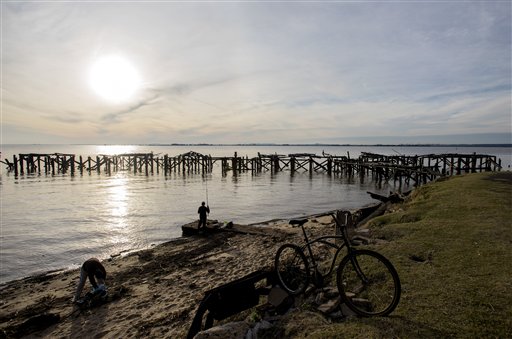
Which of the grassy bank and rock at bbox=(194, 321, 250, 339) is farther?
rock at bbox=(194, 321, 250, 339)

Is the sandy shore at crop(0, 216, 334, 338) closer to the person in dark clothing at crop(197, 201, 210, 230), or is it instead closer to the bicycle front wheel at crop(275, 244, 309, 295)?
the person in dark clothing at crop(197, 201, 210, 230)

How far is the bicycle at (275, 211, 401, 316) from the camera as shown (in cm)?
482

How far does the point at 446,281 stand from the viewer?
5.85 meters

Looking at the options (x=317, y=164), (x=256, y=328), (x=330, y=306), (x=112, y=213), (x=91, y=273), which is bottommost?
(x=112, y=213)

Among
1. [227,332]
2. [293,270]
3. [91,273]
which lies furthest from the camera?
[91,273]

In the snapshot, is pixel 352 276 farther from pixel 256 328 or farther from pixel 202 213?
pixel 202 213

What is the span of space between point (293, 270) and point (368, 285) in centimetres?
136

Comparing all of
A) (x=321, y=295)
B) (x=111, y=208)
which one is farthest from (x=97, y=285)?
(x=111, y=208)

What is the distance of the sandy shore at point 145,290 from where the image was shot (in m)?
7.05

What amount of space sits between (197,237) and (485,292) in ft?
37.9

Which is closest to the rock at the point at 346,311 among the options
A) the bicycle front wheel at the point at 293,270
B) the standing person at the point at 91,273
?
the bicycle front wheel at the point at 293,270

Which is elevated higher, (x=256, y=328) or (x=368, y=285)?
(x=368, y=285)

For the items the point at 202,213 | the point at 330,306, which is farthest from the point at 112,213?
the point at 330,306

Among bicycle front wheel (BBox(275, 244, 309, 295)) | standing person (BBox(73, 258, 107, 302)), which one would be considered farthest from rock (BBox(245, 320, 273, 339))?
standing person (BBox(73, 258, 107, 302))
